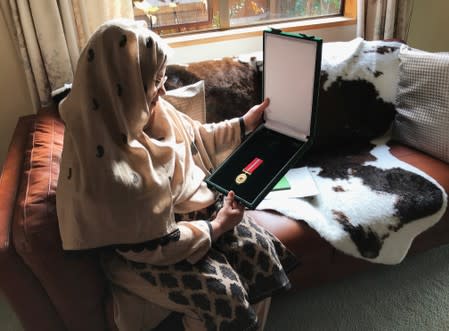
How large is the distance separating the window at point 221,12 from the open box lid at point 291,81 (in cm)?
88

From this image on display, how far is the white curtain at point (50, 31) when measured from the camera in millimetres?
1571

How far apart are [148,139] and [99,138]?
0.17m

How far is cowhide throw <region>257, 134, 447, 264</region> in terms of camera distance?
1411mm

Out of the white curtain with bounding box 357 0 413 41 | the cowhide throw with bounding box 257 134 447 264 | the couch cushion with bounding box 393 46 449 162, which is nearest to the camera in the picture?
the cowhide throw with bounding box 257 134 447 264

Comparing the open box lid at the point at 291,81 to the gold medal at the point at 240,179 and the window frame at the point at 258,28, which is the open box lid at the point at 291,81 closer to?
the gold medal at the point at 240,179

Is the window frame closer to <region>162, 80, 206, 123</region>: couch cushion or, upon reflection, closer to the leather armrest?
<region>162, 80, 206, 123</region>: couch cushion

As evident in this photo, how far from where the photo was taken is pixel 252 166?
1326 millimetres

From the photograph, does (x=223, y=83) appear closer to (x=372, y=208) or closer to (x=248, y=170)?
(x=248, y=170)

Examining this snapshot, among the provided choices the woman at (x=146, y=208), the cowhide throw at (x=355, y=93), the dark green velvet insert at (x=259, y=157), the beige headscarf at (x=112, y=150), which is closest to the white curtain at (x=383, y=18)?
the cowhide throw at (x=355, y=93)

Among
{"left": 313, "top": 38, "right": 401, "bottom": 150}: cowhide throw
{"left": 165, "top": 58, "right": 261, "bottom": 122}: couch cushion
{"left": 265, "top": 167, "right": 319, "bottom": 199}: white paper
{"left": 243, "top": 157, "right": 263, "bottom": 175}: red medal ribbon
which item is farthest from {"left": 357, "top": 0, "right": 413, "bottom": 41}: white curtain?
{"left": 243, "top": 157, "right": 263, "bottom": 175}: red medal ribbon

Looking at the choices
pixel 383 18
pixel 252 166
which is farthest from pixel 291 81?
pixel 383 18

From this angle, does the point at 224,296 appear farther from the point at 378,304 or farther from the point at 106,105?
the point at 378,304

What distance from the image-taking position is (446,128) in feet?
5.32

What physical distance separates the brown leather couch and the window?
34.2 inches
